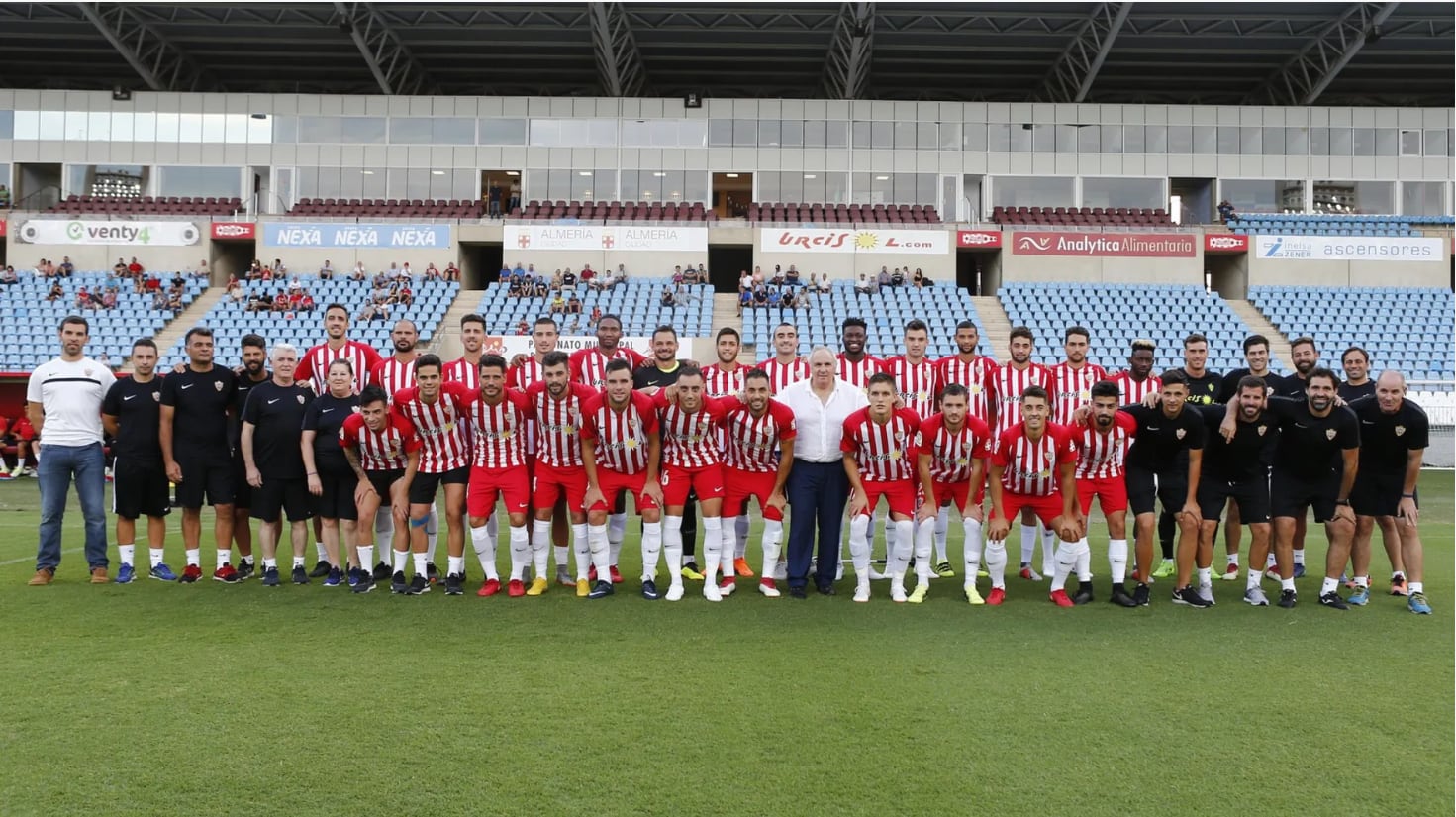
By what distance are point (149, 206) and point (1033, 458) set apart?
34.6 meters

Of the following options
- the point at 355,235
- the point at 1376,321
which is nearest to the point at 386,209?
the point at 355,235

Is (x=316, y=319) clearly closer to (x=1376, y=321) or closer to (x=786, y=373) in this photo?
(x=786, y=373)

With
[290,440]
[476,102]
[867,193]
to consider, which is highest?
[476,102]

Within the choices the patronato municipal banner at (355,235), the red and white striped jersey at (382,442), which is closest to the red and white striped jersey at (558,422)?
the red and white striped jersey at (382,442)

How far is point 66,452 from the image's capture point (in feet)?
24.7

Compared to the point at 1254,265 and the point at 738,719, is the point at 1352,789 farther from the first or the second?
the point at 1254,265

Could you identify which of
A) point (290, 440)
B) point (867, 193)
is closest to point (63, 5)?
point (867, 193)

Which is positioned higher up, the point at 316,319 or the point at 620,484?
the point at 316,319

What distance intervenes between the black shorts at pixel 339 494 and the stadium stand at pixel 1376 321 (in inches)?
1064

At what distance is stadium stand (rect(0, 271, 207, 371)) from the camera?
2561 centimetres

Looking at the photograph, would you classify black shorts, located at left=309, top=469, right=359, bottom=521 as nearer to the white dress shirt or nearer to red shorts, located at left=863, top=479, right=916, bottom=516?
the white dress shirt

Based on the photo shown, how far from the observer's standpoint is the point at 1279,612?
6840 millimetres

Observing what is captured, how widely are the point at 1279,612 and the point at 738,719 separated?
15.2ft

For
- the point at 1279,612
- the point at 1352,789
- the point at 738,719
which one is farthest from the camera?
the point at 1279,612
